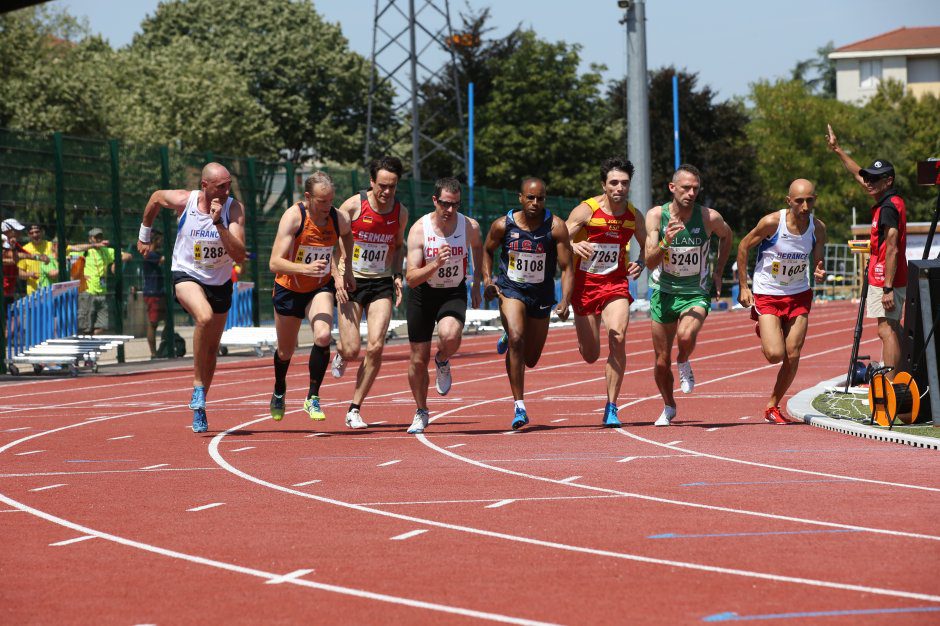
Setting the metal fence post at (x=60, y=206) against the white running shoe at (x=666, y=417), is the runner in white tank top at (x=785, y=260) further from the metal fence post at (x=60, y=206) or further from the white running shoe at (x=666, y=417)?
the metal fence post at (x=60, y=206)

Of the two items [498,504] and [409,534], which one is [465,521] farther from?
[498,504]

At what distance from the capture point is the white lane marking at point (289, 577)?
6.31 metres

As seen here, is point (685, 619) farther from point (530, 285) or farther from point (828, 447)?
point (530, 285)

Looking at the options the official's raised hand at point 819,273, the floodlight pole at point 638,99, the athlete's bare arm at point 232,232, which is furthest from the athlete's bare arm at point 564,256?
the floodlight pole at point 638,99

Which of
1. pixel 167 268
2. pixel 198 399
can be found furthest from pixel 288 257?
pixel 167 268

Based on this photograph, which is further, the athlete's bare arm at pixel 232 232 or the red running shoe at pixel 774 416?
the red running shoe at pixel 774 416

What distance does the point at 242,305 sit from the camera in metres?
27.2

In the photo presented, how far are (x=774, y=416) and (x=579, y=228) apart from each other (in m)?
2.24

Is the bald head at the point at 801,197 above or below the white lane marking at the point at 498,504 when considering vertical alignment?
above

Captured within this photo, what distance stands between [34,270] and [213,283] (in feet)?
33.7

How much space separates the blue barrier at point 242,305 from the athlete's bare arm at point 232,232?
1459cm

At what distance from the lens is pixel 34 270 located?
22047mm

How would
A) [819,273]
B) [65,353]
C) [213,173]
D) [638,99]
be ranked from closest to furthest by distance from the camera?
1. [819,273]
2. [213,173]
3. [65,353]
4. [638,99]

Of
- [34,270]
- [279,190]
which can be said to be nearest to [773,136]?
[279,190]
